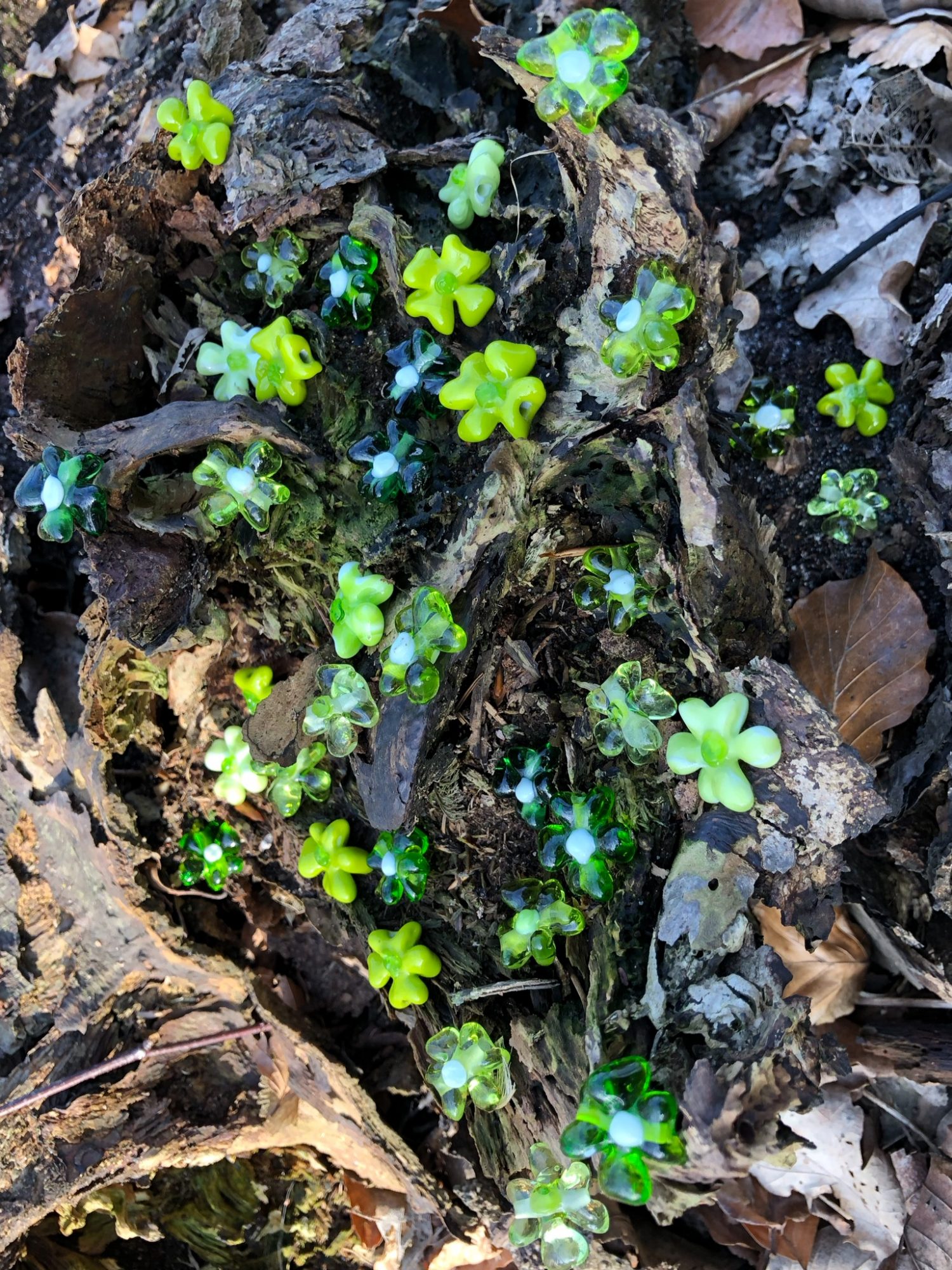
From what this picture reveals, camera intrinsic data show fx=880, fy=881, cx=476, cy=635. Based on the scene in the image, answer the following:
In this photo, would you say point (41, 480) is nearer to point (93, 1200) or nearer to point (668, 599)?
point (668, 599)

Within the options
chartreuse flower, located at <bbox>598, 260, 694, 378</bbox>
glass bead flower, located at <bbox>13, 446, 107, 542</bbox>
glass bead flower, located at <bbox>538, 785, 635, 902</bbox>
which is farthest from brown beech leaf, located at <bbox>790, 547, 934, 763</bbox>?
glass bead flower, located at <bbox>13, 446, 107, 542</bbox>

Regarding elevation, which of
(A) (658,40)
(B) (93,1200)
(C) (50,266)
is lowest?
(B) (93,1200)

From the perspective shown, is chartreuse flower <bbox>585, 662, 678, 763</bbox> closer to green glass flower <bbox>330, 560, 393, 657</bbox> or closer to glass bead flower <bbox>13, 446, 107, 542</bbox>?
green glass flower <bbox>330, 560, 393, 657</bbox>

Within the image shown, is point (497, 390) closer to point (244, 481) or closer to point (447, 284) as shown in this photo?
point (447, 284)

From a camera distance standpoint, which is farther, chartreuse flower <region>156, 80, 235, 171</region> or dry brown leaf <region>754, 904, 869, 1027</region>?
dry brown leaf <region>754, 904, 869, 1027</region>

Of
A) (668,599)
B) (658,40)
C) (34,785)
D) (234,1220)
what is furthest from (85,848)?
(658,40)

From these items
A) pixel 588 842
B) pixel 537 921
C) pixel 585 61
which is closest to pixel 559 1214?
pixel 537 921

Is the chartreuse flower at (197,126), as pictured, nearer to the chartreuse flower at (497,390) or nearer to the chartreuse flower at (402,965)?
the chartreuse flower at (497,390)
